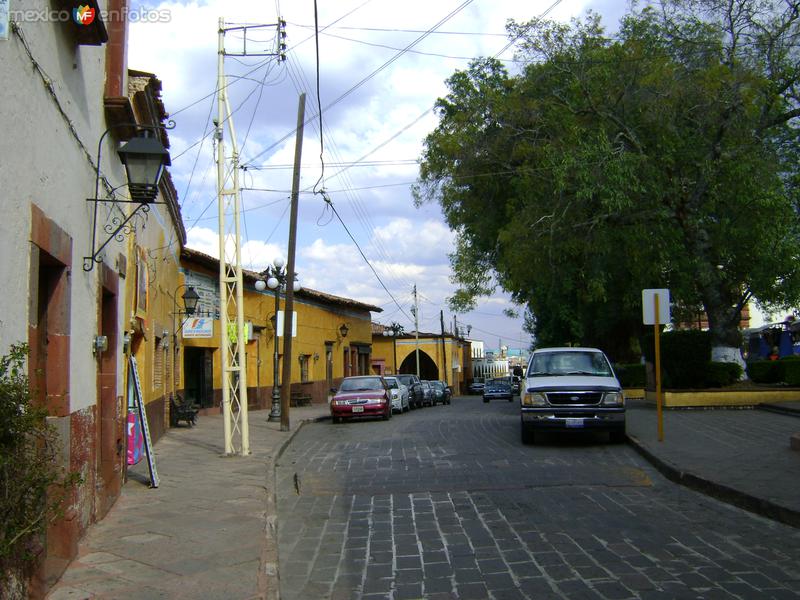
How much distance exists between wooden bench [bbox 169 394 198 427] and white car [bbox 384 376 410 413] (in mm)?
9860

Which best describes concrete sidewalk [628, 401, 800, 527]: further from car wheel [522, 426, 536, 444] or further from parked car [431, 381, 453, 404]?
parked car [431, 381, 453, 404]

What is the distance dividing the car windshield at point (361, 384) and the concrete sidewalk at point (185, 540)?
11711mm

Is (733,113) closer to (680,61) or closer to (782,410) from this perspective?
(680,61)

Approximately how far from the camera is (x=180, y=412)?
19.5 metres

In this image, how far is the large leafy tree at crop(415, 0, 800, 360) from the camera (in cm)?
1941

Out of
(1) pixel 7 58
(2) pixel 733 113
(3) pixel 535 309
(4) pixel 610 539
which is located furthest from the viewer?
(3) pixel 535 309

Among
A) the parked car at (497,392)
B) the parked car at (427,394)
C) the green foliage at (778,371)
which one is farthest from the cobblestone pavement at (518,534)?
the parked car at (497,392)

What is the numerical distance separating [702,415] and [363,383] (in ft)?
35.4

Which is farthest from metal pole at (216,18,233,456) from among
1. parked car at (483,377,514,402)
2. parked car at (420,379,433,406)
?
parked car at (483,377,514,402)

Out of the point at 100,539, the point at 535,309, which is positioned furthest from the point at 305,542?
the point at 535,309

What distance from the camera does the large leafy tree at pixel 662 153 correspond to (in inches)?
764

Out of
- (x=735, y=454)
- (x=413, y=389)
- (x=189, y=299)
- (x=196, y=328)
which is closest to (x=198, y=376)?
(x=196, y=328)

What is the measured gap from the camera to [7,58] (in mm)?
4922

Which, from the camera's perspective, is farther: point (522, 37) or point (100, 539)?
point (522, 37)
